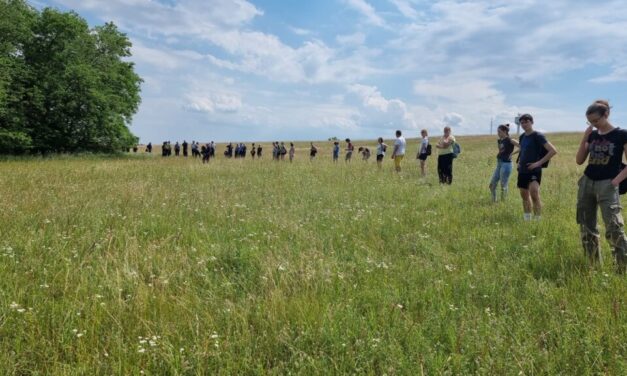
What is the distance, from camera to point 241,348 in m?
3.06

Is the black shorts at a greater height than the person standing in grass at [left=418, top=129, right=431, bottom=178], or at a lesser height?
lesser

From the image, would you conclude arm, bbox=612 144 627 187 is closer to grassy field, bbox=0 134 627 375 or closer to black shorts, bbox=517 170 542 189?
grassy field, bbox=0 134 627 375

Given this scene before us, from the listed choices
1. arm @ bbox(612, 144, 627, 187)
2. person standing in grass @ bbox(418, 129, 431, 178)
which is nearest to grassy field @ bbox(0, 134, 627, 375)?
arm @ bbox(612, 144, 627, 187)

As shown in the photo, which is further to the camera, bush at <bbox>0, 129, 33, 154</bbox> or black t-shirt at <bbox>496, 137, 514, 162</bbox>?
bush at <bbox>0, 129, 33, 154</bbox>

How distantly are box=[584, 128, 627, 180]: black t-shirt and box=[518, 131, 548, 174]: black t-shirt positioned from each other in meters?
2.55

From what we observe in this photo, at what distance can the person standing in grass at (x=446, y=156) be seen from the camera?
41.4 ft

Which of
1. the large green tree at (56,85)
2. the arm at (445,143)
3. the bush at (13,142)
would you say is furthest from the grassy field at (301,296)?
the large green tree at (56,85)

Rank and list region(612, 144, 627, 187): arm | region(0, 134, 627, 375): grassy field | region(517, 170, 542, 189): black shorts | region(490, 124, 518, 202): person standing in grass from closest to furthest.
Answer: region(0, 134, 627, 375): grassy field < region(612, 144, 627, 187): arm < region(517, 170, 542, 189): black shorts < region(490, 124, 518, 202): person standing in grass

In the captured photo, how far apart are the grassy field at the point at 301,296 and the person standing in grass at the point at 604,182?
10.1 inches

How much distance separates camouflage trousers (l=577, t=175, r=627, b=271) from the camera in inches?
185

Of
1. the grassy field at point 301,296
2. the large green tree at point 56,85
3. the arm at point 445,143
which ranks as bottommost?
the grassy field at point 301,296

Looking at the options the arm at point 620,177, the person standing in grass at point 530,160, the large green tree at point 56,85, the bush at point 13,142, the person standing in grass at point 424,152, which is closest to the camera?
the arm at point 620,177

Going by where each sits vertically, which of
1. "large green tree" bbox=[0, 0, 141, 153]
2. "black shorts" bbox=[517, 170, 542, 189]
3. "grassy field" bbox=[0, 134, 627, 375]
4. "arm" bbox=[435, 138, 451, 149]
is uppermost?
"large green tree" bbox=[0, 0, 141, 153]

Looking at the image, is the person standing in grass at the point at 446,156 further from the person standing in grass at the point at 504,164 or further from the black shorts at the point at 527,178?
the black shorts at the point at 527,178
